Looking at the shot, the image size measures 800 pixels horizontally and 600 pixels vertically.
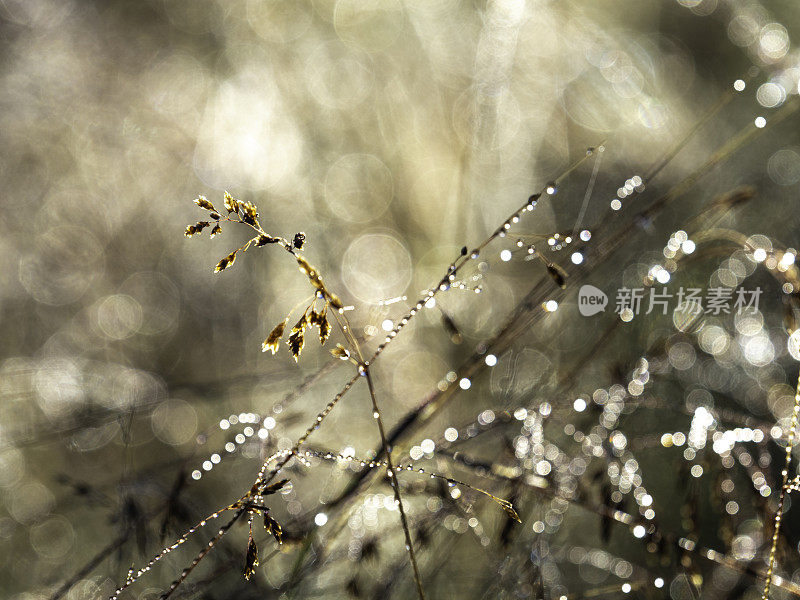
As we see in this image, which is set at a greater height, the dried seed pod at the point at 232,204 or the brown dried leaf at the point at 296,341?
the dried seed pod at the point at 232,204

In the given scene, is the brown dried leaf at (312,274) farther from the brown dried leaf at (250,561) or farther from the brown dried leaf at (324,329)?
the brown dried leaf at (250,561)

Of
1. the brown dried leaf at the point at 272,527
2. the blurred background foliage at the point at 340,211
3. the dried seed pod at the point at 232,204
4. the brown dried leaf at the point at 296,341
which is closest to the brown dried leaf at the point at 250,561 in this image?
the brown dried leaf at the point at 272,527

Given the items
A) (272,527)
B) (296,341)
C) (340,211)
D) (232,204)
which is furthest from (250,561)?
(340,211)

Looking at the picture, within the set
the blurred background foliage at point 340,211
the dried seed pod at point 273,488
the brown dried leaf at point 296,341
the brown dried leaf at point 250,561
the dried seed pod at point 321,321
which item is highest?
the dried seed pod at point 321,321

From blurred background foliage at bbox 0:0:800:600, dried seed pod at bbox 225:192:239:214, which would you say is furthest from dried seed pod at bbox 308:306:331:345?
blurred background foliage at bbox 0:0:800:600

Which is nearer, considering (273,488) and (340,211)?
(273,488)

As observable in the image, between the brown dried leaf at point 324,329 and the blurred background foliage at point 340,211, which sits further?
the blurred background foliage at point 340,211

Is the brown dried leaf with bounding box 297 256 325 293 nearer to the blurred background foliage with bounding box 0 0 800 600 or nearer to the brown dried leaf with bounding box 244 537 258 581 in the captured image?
the brown dried leaf with bounding box 244 537 258 581

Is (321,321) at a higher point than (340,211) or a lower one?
higher

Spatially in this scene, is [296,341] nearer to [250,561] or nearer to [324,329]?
[324,329]
